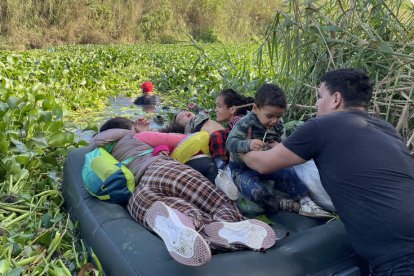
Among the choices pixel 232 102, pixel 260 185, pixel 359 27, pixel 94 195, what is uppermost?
pixel 359 27

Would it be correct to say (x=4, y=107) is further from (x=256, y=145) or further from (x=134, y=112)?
(x=134, y=112)

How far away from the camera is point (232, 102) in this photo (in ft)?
A: 10.4

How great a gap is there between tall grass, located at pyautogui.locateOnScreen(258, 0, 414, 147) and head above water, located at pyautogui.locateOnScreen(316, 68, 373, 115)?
599 millimetres

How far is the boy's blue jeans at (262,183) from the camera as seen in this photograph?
7.36ft

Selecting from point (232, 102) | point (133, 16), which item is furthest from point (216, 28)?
point (232, 102)

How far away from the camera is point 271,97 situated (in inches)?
91.9

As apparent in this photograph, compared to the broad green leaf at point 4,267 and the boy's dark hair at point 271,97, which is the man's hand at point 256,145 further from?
the broad green leaf at point 4,267

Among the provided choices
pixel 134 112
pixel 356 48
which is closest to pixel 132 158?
pixel 356 48

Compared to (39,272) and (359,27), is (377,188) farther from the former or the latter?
(359,27)

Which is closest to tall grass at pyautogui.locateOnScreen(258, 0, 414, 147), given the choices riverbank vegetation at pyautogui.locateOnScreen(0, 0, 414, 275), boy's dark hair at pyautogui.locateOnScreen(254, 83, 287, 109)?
riverbank vegetation at pyautogui.locateOnScreen(0, 0, 414, 275)

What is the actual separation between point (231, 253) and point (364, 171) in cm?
61

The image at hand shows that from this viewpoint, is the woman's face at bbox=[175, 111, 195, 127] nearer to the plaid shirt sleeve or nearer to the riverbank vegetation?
the riverbank vegetation

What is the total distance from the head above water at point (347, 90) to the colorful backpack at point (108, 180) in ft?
3.58

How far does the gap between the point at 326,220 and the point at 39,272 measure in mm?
1393
